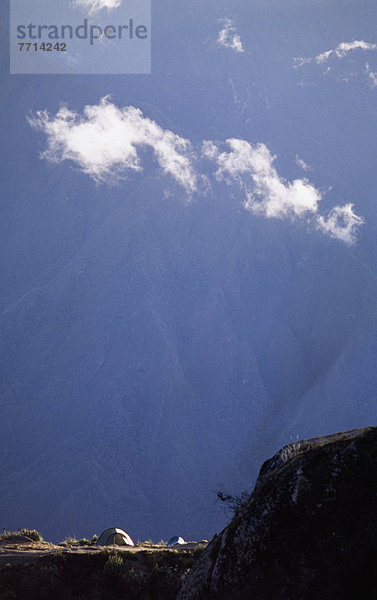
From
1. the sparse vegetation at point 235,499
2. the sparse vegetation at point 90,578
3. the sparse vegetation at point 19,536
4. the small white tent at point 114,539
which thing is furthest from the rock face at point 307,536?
the small white tent at point 114,539

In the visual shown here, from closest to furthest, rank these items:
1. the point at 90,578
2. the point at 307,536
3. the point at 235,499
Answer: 1. the point at 307,536
2. the point at 235,499
3. the point at 90,578

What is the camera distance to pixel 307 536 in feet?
22.9

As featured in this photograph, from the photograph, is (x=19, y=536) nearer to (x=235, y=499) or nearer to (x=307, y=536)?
(x=235, y=499)

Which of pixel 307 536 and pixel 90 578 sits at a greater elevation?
pixel 90 578

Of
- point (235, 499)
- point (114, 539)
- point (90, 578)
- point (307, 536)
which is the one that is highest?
point (114, 539)

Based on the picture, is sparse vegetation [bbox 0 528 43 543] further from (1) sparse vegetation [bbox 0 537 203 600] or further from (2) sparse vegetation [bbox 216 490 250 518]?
(2) sparse vegetation [bbox 216 490 250 518]

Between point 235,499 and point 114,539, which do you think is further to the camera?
point 114,539

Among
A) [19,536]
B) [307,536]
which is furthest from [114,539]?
[307,536]

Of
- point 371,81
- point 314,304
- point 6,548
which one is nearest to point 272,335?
point 314,304

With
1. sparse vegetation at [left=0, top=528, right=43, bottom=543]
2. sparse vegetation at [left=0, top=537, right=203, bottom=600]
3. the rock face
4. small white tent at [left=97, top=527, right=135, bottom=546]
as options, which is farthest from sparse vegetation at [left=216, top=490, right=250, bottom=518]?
small white tent at [left=97, top=527, right=135, bottom=546]

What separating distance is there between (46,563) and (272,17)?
472 ft

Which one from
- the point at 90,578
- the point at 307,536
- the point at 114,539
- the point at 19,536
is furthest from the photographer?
the point at 114,539

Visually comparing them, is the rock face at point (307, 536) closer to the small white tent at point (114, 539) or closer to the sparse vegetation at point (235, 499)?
the sparse vegetation at point (235, 499)

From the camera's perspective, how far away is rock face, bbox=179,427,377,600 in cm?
663
